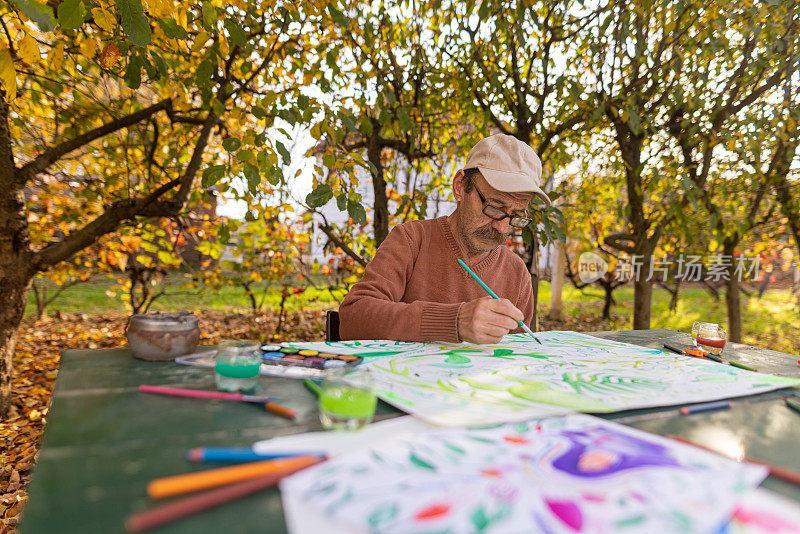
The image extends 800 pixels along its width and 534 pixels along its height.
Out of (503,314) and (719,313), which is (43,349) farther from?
(719,313)

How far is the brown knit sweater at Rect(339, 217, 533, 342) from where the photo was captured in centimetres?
147

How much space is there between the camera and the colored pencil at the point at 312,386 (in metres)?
0.94

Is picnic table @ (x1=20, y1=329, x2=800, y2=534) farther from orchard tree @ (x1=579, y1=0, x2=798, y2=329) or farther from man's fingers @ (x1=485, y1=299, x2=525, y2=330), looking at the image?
orchard tree @ (x1=579, y1=0, x2=798, y2=329)

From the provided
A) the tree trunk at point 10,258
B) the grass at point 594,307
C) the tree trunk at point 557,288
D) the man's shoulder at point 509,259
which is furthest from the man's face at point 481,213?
the tree trunk at point 557,288

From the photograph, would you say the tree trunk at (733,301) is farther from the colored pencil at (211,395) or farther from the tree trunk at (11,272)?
the tree trunk at (11,272)

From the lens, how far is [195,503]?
0.50 meters

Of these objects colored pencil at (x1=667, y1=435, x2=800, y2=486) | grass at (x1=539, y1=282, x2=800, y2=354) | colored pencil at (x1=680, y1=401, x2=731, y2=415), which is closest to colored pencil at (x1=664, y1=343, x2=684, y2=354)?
colored pencil at (x1=680, y1=401, x2=731, y2=415)

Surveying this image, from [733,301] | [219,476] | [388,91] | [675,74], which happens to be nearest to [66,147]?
[388,91]

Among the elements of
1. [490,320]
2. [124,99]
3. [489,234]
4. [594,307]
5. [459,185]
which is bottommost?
[594,307]

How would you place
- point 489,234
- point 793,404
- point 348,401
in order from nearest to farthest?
point 348,401 < point 793,404 < point 489,234

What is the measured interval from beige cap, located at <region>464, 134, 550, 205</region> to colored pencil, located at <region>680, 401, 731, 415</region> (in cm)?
104

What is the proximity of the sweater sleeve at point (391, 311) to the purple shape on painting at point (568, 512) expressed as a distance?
0.86m

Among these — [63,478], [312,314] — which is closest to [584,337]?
[63,478]

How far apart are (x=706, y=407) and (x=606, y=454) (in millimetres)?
400
